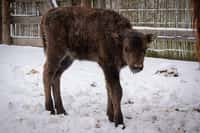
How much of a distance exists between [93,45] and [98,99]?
1.19 metres

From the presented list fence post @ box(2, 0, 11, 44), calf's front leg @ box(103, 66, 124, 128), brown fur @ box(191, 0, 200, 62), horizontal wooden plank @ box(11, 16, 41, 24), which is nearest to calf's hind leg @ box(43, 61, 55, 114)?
calf's front leg @ box(103, 66, 124, 128)

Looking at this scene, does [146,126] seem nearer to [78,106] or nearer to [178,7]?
[78,106]

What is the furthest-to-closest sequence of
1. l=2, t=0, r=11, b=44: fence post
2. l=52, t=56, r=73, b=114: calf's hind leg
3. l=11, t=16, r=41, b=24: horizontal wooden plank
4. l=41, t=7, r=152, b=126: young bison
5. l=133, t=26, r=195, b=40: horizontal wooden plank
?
l=2, t=0, r=11, b=44: fence post
l=11, t=16, r=41, b=24: horizontal wooden plank
l=133, t=26, r=195, b=40: horizontal wooden plank
l=52, t=56, r=73, b=114: calf's hind leg
l=41, t=7, r=152, b=126: young bison

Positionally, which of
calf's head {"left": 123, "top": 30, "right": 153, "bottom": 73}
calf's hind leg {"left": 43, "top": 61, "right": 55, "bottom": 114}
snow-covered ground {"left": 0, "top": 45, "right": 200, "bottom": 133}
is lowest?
snow-covered ground {"left": 0, "top": 45, "right": 200, "bottom": 133}

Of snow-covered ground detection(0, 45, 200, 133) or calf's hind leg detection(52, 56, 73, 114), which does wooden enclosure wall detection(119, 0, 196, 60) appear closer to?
snow-covered ground detection(0, 45, 200, 133)

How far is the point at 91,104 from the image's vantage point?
5.49 metres

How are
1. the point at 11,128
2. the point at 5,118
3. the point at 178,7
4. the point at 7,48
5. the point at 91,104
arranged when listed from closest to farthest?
the point at 11,128, the point at 5,118, the point at 91,104, the point at 178,7, the point at 7,48

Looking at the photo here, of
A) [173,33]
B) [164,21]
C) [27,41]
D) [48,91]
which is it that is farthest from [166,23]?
[48,91]

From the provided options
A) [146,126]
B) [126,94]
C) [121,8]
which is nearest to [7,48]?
[121,8]

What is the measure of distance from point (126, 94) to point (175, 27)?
12.2 feet

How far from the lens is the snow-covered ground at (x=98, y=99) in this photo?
4.43 m

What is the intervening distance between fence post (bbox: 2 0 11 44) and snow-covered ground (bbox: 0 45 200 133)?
2923 mm

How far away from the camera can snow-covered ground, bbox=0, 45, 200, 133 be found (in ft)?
14.5

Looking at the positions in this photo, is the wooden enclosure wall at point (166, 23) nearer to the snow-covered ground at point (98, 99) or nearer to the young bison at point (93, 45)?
the snow-covered ground at point (98, 99)
